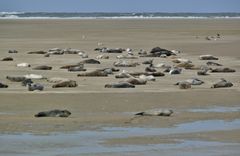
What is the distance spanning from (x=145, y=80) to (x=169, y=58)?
7.98m

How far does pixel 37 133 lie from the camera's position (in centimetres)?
903

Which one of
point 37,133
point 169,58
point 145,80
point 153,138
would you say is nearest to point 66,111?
point 37,133

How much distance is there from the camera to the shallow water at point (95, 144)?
7.86 m

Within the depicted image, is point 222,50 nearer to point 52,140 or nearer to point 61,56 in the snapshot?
point 61,56

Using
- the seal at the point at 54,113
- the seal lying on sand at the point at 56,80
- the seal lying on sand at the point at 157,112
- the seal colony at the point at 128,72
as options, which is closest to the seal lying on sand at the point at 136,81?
the seal colony at the point at 128,72

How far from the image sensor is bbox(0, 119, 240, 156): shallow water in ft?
25.8

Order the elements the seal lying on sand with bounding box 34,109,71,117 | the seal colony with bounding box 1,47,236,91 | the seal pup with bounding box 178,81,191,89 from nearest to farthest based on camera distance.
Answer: the seal lying on sand with bounding box 34,109,71,117 < the seal pup with bounding box 178,81,191,89 < the seal colony with bounding box 1,47,236,91

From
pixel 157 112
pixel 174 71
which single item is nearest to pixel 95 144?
pixel 157 112

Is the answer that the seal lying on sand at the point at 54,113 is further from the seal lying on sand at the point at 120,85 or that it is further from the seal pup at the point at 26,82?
the seal pup at the point at 26,82

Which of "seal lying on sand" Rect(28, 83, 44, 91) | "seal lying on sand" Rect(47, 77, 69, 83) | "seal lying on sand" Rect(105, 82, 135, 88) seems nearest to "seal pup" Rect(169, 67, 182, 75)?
"seal lying on sand" Rect(105, 82, 135, 88)

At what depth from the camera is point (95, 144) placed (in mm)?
8320

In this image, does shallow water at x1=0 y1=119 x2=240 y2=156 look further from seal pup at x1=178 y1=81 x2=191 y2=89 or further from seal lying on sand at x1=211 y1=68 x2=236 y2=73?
seal lying on sand at x1=211 y1=68 x2=236 y2=73

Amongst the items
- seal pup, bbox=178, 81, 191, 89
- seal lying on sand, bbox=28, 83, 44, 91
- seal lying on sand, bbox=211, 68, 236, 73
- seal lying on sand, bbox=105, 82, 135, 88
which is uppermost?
seal lying on sand, bbox=28, 83, 44, 91

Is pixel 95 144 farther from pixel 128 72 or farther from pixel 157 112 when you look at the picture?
pixel 128 72
